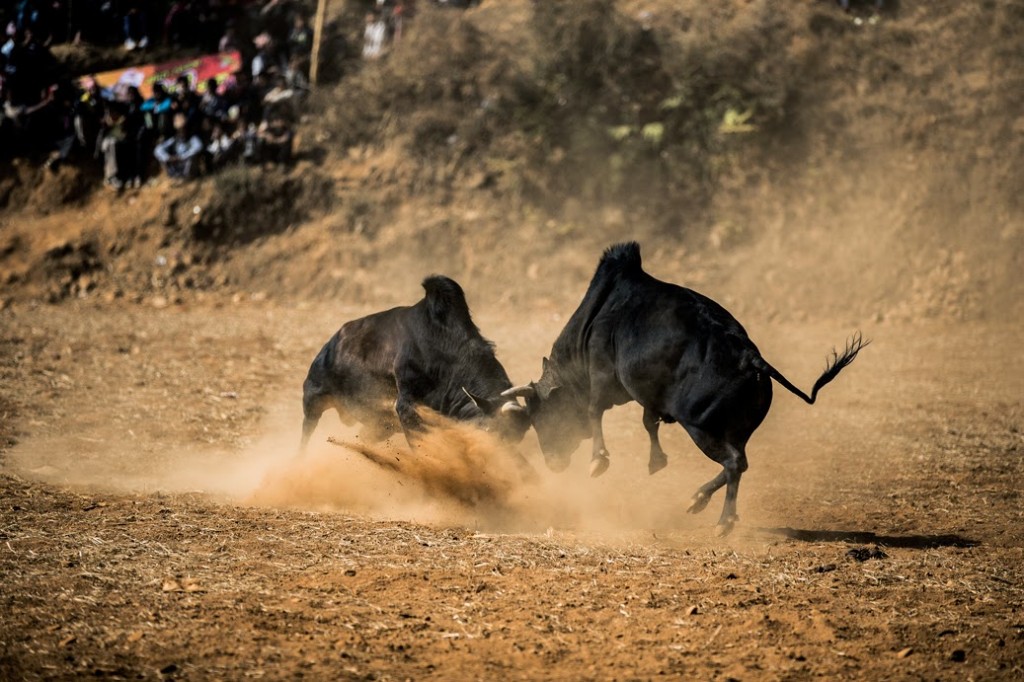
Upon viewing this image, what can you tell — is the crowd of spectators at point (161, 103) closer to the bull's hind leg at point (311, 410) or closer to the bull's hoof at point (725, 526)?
the bull's hind leg at point (311, 410)

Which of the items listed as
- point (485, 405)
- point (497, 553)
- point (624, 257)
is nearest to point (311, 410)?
point (485, 405)

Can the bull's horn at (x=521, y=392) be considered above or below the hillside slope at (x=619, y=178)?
below

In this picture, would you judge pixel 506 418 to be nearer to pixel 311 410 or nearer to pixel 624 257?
pixel 624 257

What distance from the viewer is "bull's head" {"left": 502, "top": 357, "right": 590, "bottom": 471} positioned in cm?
875

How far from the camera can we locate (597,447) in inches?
328

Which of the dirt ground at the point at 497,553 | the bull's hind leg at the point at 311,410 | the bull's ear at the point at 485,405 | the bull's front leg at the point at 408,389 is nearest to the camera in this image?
the dirt ground at the point at 497,553

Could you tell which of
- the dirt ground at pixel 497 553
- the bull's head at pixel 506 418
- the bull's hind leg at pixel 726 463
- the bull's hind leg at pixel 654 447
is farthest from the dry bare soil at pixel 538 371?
the bull's hind leg at pixel 654 447

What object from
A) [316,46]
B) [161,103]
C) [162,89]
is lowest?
[161,103]

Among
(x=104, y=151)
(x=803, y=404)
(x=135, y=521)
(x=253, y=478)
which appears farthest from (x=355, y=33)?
(x=135, y=521)

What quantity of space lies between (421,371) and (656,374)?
227 centimetres

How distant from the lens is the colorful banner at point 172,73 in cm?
2467

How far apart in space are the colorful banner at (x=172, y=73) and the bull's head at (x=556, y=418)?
1834 centimetres

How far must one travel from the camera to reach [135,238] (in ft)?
74.2

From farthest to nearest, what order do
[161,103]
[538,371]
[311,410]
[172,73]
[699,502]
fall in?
[172,73]
[161,103]
[538,371]
[311,410]
[699,502]
